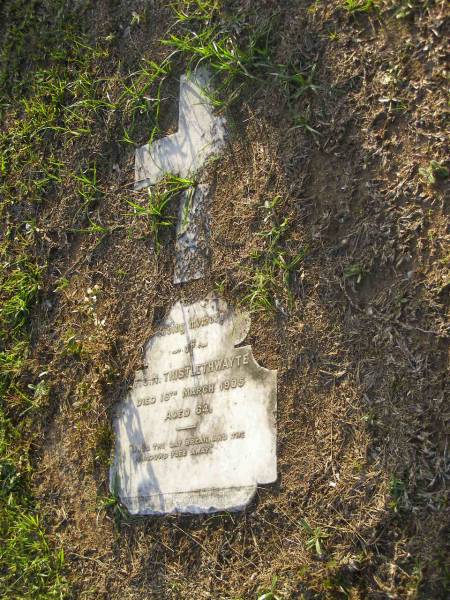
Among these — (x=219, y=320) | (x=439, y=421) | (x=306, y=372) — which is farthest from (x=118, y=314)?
(x=439, y=421)

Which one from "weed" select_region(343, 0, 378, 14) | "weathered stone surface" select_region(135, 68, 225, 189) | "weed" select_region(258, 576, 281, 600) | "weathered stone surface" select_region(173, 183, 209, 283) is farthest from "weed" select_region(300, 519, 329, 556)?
"weed" select_region(343, 0, 378, 14)

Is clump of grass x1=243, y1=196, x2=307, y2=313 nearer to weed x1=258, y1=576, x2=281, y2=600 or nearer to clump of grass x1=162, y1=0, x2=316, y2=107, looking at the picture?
clump of grass x1=162, y1=0, x2=316, y2=107

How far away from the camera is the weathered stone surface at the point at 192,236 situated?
405 cm

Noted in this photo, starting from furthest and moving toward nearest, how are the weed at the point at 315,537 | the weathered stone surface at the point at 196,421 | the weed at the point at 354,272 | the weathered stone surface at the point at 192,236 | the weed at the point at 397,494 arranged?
1. the weathered stone surface at the point at 192,236
2. the weathered stone surface at the point at 196,421
3. the weed at the point at 354,272
4. the weed at the point at 315,537
5. the weed at the point at 397,494

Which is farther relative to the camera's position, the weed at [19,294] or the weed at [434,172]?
the weed at [19,294]

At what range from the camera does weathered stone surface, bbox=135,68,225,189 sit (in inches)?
164

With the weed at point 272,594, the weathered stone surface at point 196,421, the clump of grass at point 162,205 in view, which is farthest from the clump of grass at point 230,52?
the weed at point 272,594

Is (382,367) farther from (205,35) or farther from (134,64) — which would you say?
(134,64)

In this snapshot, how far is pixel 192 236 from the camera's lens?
411cm

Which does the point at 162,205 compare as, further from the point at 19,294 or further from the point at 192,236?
the point at 19,294

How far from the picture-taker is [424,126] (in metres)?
3.40

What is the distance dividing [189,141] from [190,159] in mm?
94

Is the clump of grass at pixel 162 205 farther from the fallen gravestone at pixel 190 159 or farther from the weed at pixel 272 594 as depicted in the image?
the weed at pixel 272 594

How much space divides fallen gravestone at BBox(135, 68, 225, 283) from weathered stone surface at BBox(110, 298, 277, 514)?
0.25 meters
